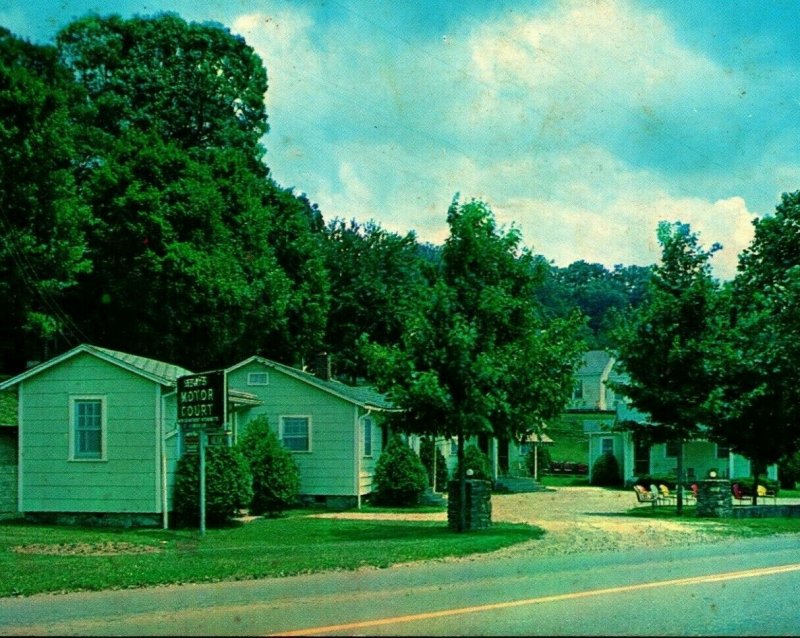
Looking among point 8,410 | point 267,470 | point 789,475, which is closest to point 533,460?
point 789,475

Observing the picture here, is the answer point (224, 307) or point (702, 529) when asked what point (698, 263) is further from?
point (224, 307)

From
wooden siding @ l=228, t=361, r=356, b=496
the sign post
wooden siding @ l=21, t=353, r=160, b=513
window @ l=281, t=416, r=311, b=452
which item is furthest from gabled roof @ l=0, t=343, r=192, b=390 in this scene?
window @ l=281, t=416, r=311, b=452

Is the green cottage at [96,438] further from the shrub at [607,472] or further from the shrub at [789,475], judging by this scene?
the shrub at [789,475]

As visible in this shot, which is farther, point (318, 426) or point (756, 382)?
point (318, 426)

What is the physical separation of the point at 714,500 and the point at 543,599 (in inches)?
695

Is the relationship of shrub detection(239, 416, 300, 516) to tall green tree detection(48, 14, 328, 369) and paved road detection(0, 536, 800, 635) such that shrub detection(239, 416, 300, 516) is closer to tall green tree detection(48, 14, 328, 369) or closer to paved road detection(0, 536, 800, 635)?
tall green tree detection(48, 14, 328, 369)

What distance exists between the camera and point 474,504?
75.7ft

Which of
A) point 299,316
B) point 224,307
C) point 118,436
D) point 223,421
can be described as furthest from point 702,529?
point 299,316

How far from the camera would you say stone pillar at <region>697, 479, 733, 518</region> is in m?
27.7

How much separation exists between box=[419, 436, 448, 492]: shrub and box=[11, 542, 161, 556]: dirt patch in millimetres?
17485

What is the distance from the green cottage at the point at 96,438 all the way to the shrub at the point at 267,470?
3.66 metres

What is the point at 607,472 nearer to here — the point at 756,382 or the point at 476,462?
the point at 476,462

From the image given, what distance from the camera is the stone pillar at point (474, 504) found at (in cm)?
2302

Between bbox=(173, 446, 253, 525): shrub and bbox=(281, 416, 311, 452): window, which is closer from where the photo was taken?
bbox=(173, 446, 253, 525): shrub
